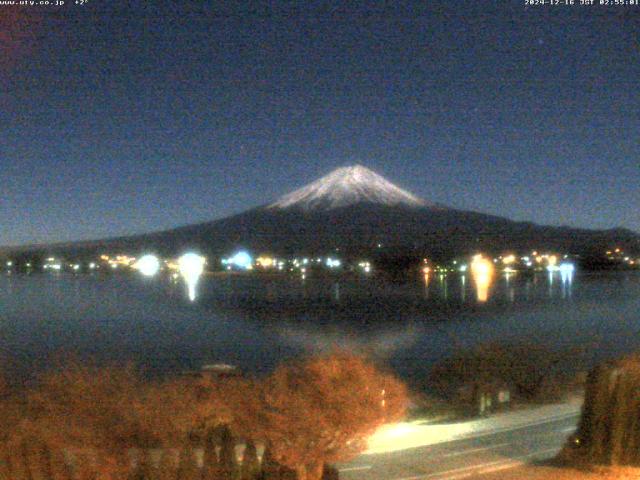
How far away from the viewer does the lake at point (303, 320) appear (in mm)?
24641

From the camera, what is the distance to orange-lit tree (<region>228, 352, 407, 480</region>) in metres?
7.17

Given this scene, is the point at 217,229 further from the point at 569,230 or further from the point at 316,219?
the point at 569,230

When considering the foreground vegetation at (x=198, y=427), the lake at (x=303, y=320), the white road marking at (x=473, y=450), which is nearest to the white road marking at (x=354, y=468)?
the white road marking at (x=473, y=450)

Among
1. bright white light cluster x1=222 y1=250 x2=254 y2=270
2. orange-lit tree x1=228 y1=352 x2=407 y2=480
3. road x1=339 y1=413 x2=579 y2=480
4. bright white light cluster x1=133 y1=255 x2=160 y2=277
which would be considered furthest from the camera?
bright white light cluster x1=133 y1=255 x2=160 y2=277

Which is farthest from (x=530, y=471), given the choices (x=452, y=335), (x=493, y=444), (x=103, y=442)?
(x=452, y=335)

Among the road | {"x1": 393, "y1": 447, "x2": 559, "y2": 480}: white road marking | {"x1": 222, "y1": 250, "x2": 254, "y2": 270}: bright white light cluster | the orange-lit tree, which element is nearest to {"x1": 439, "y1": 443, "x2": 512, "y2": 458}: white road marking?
the road

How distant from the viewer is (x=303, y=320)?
33906mm

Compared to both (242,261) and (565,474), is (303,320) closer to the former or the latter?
(565,474)

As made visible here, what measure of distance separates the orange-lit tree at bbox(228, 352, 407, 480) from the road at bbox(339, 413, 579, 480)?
1.37 m

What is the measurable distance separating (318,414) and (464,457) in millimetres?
3200

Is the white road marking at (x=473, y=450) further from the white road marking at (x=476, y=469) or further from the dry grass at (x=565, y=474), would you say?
the dry grass at (x=565, y=474)

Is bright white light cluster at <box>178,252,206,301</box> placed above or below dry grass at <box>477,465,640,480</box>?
above

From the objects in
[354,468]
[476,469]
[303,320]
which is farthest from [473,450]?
[303,320]

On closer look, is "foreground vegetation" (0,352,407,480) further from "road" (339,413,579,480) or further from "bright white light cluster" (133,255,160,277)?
"bright white light cluster" (133,255,160,277)
